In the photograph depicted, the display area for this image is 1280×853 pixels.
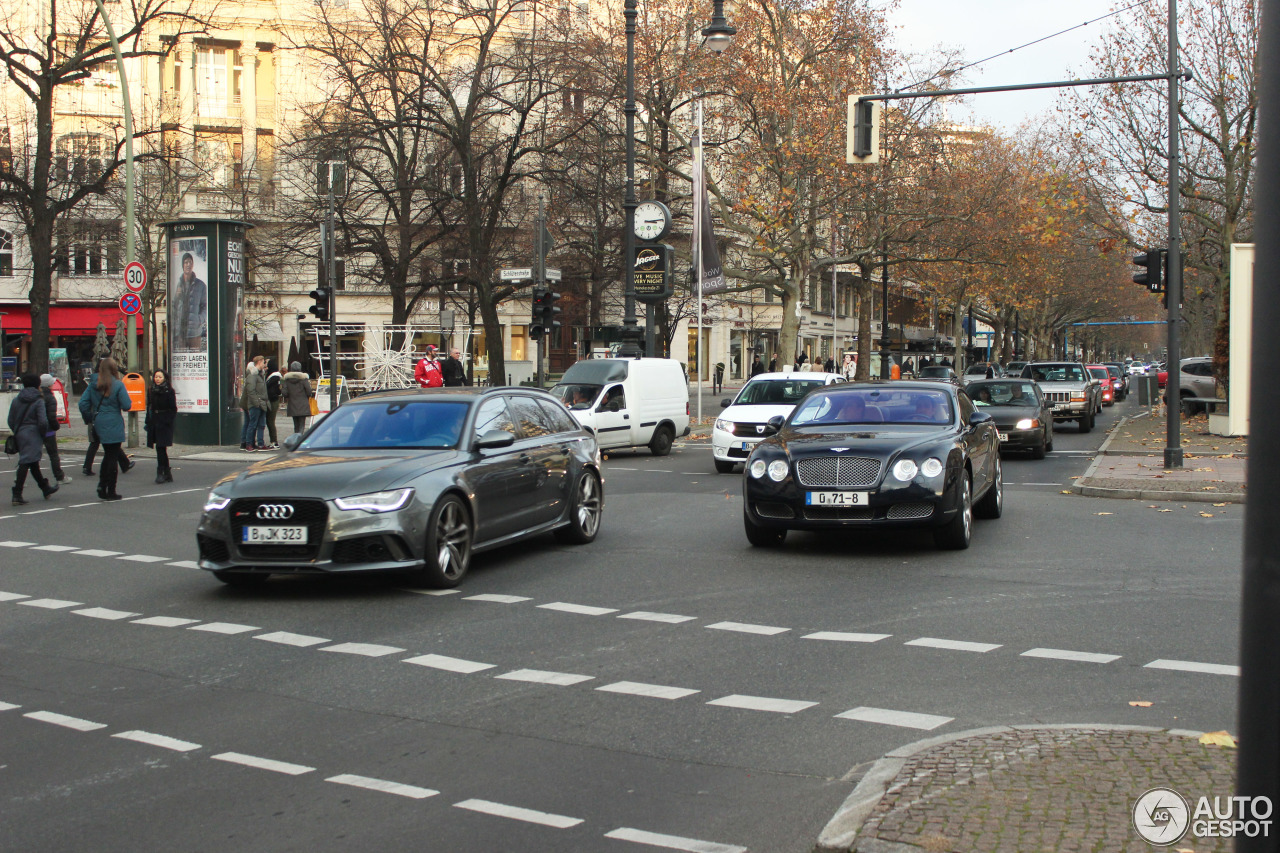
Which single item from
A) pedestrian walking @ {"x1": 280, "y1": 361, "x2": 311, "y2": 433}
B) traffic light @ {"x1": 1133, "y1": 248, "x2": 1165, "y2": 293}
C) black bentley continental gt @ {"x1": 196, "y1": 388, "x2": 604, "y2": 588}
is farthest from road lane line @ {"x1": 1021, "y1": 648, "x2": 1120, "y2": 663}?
pedestrian walking @ {"x1": 280, "y1": 361, "x2": 311, "y2": 433}

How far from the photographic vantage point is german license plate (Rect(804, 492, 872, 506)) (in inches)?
421

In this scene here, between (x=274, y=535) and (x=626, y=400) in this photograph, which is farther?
(x=626, y=400)

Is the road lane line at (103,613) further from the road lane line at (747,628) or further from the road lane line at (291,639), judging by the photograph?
the road lane line at (747,628)

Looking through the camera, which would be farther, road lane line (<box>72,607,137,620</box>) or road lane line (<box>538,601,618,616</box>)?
road lane line (<box>72,607,137,620</box>)

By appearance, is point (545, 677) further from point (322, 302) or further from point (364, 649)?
point (322, 302)

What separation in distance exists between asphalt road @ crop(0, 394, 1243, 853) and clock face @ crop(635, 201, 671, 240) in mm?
16662

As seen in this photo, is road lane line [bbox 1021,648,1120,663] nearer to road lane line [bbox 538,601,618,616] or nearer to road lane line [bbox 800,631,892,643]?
road lane line [bbox 800,631,892,643]

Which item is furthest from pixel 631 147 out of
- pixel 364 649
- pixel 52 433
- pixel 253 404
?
pixel 364 649

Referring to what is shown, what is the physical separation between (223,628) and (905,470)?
5.61m

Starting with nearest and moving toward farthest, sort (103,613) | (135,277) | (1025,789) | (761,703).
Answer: (1025,789), (761,703), (103,613), (135,277)

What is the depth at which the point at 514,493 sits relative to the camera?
35.1 feet

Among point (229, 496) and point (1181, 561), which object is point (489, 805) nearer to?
point (229, 496)

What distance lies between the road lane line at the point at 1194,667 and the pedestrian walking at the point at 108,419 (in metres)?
13.7

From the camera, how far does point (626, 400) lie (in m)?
23.6
